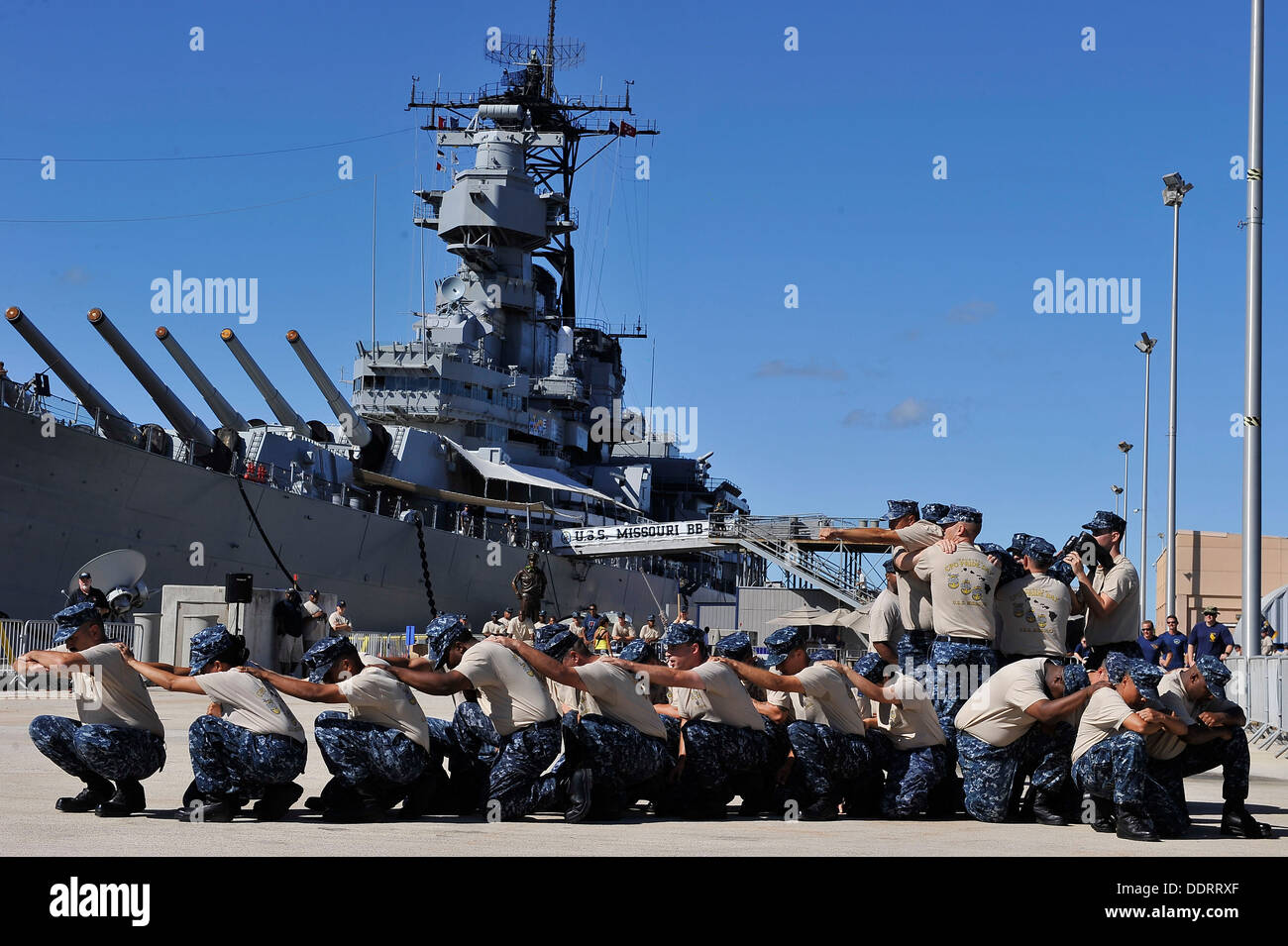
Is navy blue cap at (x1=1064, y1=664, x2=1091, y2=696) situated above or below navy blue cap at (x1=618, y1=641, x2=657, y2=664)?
below

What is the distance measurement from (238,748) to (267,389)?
2569 centimetres

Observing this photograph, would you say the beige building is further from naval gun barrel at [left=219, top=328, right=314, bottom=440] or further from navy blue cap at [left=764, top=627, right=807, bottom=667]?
navy blue cap at [left=764, top=627, right=807, bottom=667]

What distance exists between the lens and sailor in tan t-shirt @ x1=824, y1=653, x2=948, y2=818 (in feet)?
25.1

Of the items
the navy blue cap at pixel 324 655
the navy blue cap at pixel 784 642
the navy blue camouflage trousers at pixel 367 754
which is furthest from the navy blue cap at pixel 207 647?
the navy blue cap at pixel 784 642

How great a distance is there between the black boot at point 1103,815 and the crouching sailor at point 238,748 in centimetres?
407

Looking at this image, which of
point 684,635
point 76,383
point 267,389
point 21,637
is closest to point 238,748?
point 684,635

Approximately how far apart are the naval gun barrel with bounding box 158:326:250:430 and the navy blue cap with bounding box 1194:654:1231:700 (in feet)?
80.6

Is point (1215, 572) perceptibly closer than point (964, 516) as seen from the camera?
No

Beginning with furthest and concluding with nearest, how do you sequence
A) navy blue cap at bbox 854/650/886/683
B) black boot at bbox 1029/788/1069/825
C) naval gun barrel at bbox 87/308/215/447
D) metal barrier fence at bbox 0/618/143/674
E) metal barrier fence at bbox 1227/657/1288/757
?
naval gun barrel at bbox 87/308/215/447
metal barrier fence at bbox 0/618/143/674
metal barrier fence at bbox 1227/657/1288/757
navy blue cap at bbox 854/650/886/683
black boot at bbox 1029/788/1069/825

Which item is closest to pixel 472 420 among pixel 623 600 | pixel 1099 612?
pixel 623 600

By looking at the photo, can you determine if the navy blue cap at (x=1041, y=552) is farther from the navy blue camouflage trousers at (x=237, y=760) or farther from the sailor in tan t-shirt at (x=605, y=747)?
the navy blue camouflage trousers at (x=237, y=760)

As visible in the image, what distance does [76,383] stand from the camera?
24.6m

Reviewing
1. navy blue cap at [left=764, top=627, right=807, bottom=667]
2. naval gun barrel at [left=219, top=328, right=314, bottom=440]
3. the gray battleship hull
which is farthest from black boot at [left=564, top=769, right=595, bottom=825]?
naval gun barrel at [left=219, top=328, right=314, bottom=440]

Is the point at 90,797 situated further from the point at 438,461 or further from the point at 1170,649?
the point at 438,461
